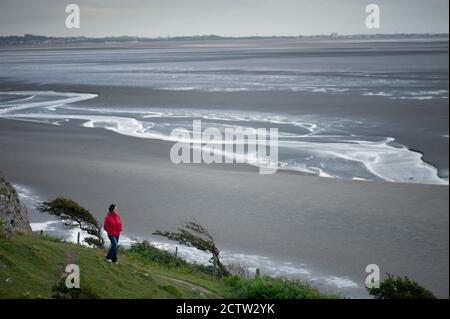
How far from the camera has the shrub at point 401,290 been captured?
1452 centimetres

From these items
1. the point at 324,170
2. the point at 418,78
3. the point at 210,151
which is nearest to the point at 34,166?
the point at 210,151

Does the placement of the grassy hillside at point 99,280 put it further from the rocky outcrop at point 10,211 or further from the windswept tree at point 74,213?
the windswept tree at point 74,213

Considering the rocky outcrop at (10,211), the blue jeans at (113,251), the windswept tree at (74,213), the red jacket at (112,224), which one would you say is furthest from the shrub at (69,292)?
the windswept tree at (74,213)

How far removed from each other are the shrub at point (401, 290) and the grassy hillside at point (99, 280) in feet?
6.01

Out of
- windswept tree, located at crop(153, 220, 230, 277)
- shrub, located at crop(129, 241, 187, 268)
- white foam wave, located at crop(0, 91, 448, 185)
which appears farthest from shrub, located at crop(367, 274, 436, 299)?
white foam wave, located at crop(0, 91, 448, 185)

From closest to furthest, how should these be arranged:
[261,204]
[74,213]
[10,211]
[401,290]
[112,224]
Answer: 1. [112,224]
2. [401,290]
3. [10,211]
4. [74,213]
5. [261,204]

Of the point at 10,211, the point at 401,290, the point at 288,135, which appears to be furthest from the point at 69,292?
the point at 288,135

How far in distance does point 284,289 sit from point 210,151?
748 inches

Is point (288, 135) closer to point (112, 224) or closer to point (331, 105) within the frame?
point (331, 105)

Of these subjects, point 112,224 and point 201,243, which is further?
point 201,243

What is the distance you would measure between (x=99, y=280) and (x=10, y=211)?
13.4 feet

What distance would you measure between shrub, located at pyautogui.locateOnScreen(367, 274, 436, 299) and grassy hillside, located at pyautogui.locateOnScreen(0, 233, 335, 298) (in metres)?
1.83

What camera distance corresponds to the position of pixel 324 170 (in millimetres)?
27703

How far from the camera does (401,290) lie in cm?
1475
